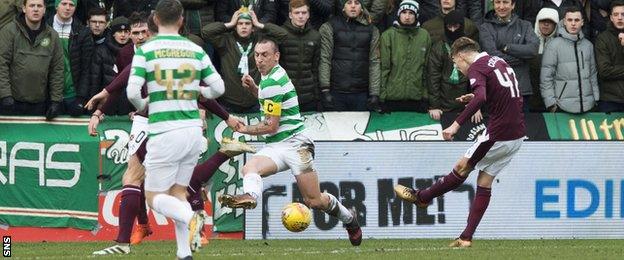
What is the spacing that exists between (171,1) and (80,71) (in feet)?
22.7

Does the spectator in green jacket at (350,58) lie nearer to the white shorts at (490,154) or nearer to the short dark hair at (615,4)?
the short dark hair at (615,4)

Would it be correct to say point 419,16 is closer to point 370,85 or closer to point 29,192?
point 370,85

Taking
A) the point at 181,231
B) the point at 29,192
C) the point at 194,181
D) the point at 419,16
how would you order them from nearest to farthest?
1. the point at 181,231
2. the point at 194,181
3. the point at 29,192
4. the point at 419,16

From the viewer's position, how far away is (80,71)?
738 inches

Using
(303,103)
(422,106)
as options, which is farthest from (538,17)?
(303,103)

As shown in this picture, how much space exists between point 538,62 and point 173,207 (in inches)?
341

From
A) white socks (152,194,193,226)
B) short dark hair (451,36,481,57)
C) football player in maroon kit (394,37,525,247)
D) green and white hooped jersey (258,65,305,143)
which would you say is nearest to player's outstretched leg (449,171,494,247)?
football player in maroon kit (394,37,525,247)

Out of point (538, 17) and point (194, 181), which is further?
point (538, 17)

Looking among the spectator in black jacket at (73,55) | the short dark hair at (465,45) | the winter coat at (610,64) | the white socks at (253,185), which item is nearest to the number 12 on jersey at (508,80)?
the short dark hair at (465,45)

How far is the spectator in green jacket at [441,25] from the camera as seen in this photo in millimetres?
19203

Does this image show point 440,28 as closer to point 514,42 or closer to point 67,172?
point 514,42

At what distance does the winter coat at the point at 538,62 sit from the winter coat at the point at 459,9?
0.80 metres

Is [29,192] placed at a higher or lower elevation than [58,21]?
lower

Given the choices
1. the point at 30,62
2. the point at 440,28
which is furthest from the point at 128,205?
→ the point at 440,28
